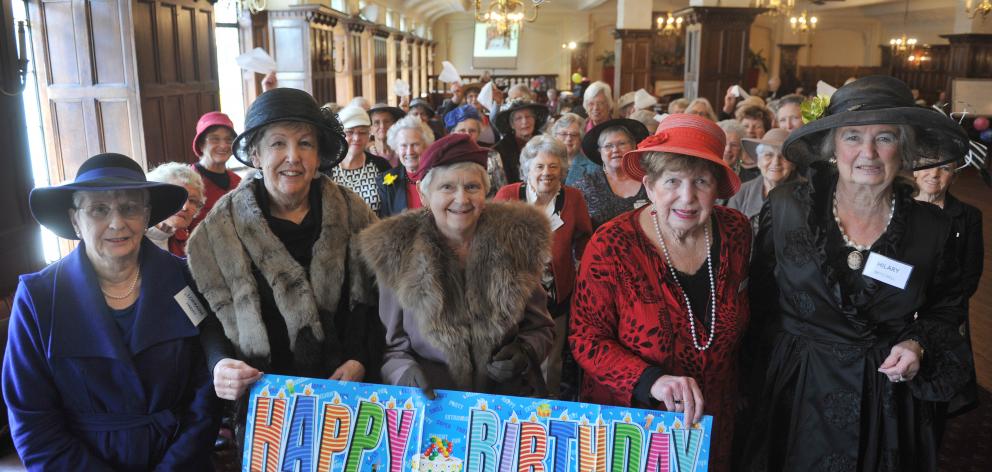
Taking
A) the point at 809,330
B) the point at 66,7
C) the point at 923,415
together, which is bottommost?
the point at 923,415

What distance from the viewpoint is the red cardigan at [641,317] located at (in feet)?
6.53

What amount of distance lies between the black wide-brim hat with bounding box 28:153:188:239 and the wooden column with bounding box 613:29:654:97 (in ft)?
47.4

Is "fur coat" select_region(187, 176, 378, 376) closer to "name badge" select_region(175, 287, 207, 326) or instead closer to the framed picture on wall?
"name badge" select_region(175, 287, 207, 326)

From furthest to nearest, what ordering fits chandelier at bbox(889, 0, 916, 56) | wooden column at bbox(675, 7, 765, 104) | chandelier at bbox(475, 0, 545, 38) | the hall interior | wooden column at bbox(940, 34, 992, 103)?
chandelier at bbox(889, 0, 916, 56), wooden column at bbox(940, 34, 992, 103), chandelier at bbox(475, 0, 545, 38), wooden column at bbox(675, 7, 765, 104), the hall interior

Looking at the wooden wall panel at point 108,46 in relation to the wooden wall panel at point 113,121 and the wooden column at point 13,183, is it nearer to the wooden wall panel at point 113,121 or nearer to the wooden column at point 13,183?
the wooden wall panel at point 113,121

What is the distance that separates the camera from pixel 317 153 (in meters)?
2.23

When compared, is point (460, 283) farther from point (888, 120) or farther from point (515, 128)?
point (515, 128)

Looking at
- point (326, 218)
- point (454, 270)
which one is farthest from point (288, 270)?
point (454, 270)

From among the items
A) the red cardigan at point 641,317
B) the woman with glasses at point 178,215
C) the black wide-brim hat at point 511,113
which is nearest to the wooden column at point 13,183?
the woman with glasses at point 178,215

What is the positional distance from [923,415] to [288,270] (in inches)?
77.8

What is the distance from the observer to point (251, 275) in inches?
81.0

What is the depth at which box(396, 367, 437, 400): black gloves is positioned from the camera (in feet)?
6.27

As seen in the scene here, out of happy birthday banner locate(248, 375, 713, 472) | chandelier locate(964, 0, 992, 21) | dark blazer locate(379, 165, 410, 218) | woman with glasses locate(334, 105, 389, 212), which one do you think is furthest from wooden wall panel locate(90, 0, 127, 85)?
chandelier locate(964, 0, 992, 21)

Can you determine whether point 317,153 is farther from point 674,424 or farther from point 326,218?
point 674,424
